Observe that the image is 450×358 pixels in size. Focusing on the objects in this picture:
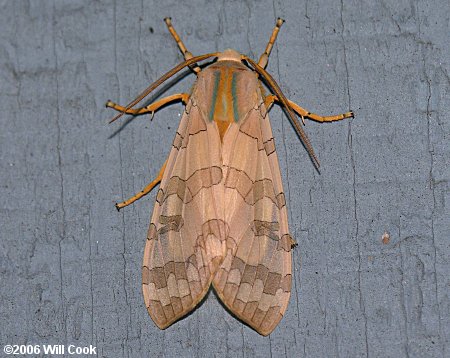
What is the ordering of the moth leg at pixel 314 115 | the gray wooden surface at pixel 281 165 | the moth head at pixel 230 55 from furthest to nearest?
the moth head at pixel 230 55 → the moth leg at pixel 314 115 → the gray wooden surface at pixel 281 165

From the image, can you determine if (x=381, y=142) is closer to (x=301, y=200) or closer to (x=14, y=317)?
(x=301, y=200)

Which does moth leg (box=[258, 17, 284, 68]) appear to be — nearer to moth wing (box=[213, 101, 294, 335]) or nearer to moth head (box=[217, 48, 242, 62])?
moth head (box=[217, 48, 242, 62])

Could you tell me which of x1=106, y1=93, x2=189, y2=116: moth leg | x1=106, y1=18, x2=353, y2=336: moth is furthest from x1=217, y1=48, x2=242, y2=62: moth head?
x1=106, y1=93, x2=189, y2=116: moth leg

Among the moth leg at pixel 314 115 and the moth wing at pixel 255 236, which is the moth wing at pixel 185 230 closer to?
the moth wing at pixel 255 236

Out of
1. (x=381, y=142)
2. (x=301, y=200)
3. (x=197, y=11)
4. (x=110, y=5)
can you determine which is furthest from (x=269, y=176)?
(x=110, y=5)

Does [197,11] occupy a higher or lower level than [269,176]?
higher

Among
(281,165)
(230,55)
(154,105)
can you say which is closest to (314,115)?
(281,165)

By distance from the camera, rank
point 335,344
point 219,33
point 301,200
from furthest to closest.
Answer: point 219,33 → point 301,200 → point 335,344

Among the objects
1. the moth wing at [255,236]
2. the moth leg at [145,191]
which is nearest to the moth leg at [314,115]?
the moth wing at [255,236]
